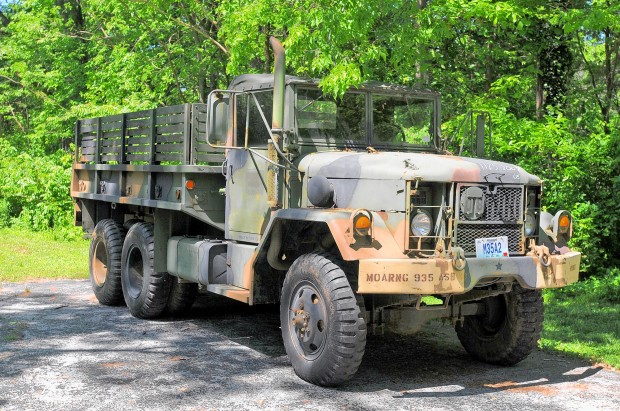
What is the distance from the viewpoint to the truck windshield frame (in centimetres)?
724

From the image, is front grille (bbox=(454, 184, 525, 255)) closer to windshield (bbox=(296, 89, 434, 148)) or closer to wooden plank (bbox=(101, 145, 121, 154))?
windshield (bbox=(296, 89, 434, 148))

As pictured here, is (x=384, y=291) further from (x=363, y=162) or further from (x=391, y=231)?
(x=363, y=162)

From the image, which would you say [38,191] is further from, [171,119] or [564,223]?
[564,223]

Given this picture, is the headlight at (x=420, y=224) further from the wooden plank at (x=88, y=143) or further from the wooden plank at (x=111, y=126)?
the wooden plank at (x=88, y=143)

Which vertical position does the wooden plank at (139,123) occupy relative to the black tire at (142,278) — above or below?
above

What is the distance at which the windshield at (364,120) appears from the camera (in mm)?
7246

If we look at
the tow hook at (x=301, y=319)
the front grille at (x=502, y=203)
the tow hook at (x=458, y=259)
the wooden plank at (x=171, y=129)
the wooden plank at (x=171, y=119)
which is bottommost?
the tow hook at (x=301, y=319)

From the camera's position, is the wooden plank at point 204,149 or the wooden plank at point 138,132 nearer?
the wooden plank at point 204,149

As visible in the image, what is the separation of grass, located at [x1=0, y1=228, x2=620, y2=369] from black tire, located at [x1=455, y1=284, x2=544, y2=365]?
0.81 metres

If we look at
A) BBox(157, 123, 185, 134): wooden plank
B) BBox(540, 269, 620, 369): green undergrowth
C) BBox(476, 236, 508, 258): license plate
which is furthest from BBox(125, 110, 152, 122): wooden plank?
BBox(540, 269, 620, 369): green undergrowth

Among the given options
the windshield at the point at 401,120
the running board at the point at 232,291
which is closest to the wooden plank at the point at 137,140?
the running board at the point at 232,291

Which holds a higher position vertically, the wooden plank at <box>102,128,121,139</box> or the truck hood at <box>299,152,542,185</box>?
the wooden plank at <box>102,128,121,139</box>

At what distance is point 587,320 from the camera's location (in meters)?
9.39

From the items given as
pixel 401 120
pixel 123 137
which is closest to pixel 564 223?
pixel 401 120
